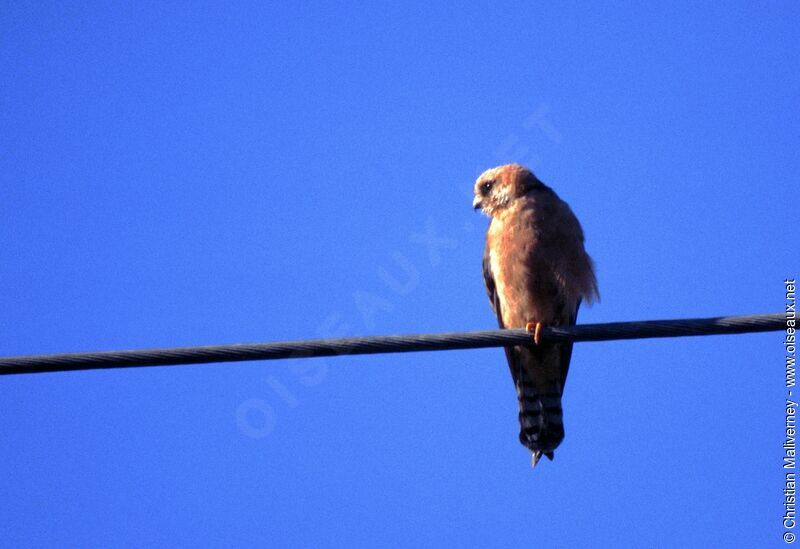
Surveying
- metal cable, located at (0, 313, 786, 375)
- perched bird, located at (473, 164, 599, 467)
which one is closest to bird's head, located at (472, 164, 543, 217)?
perched bird, located at (473, 164, 599, 467)

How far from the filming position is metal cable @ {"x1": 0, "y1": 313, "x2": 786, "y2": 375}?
4.23 metres

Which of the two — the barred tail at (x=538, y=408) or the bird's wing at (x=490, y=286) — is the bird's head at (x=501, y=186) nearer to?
the bird's wing at (x=490, y=286)

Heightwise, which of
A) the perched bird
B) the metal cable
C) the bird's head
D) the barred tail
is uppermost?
the bird's head

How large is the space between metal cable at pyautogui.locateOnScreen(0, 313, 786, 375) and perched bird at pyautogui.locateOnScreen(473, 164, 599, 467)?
2.56 m

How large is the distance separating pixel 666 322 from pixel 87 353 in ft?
→ 9.51

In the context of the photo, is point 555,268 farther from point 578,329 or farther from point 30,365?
point 30,365

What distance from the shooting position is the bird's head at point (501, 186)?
7.79m

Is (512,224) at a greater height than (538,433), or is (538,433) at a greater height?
(512,224)

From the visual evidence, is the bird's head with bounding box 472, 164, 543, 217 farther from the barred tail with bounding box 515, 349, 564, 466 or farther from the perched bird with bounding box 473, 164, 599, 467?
the barred tail with bounding box 515, 349, 564, 466

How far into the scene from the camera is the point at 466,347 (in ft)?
14.8

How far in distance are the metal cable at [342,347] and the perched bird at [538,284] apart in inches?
101

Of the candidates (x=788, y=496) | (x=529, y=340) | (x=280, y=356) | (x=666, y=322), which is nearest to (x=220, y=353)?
(x=280, y=356)

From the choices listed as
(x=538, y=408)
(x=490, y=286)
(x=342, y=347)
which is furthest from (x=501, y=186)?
(x=342, y=347)

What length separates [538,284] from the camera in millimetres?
7082
